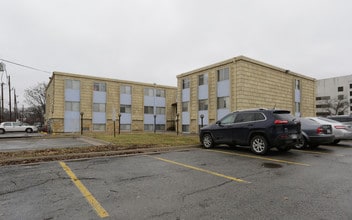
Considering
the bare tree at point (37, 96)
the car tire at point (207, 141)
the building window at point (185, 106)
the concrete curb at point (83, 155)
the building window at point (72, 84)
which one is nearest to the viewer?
the concrete curb at point (83, 155)

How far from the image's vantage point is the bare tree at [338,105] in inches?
2596

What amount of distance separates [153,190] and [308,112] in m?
27.4

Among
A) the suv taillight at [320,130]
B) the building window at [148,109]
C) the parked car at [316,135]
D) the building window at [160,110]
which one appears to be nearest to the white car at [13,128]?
the building window at [148,109]

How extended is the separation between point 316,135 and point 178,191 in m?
8.33

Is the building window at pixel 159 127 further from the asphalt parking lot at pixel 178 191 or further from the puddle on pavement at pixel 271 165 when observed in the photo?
the puddle on pavement at pixel 271 165

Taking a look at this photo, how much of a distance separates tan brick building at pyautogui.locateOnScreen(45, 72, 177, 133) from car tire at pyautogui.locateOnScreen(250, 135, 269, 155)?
17947mm

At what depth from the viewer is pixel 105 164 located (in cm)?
698

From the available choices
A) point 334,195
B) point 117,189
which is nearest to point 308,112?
point 334,195

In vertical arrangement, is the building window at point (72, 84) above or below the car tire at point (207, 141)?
above

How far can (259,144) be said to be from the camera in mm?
8500

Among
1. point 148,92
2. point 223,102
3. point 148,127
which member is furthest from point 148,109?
point 223,102

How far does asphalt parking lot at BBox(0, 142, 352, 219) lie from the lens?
336 cm

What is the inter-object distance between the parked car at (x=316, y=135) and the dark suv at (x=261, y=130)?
1707mm

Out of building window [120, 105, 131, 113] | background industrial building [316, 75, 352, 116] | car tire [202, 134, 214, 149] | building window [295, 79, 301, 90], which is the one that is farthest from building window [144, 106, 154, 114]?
background industrial building [316, 75, 352, 116]
